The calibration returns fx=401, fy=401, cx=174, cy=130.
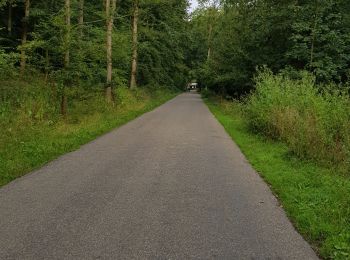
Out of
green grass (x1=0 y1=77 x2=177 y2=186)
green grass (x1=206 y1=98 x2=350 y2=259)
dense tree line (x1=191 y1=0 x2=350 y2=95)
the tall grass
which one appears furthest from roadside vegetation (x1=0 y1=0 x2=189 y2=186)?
dense tree line (x1=191 y1=0 x2=350 y2=95)

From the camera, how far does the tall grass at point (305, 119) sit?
10398mm

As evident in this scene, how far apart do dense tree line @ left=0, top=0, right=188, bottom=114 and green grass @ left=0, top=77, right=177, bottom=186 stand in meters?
1.20

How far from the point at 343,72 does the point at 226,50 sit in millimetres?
9318

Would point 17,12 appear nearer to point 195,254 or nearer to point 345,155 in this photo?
point 345,155

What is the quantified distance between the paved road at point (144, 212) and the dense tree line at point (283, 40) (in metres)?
18.2

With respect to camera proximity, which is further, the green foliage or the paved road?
the green foliage

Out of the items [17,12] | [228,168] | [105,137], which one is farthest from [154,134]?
[17,12]

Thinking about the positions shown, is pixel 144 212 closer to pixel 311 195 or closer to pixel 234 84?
pixel 311 195

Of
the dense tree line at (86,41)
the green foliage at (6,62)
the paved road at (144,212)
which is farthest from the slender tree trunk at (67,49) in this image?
the paved road at (144,212)

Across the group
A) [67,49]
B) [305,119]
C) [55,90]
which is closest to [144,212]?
[305,119]

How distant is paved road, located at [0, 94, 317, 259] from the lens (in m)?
4.83

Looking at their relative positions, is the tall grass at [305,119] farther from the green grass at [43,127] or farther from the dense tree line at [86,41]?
the dense tree line at [86,41]

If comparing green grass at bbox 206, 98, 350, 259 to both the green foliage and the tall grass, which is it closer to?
the tall grass

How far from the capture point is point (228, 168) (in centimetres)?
957
